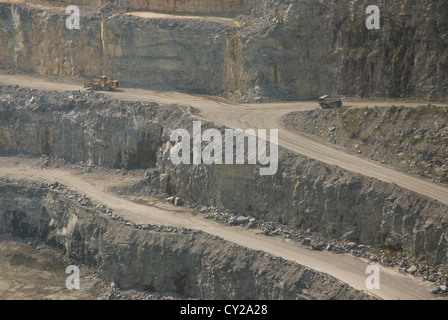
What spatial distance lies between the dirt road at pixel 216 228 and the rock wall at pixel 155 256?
2.72ft

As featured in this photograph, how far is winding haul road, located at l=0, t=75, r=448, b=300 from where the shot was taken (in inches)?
1223

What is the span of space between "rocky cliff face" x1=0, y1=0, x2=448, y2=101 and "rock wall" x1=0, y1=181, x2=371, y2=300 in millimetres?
12025

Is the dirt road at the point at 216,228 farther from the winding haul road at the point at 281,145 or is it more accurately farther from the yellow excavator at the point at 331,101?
the yellow excavator at the point at 331,101

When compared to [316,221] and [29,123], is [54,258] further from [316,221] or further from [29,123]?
[316,221]

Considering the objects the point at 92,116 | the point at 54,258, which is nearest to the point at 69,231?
the point at 54,258

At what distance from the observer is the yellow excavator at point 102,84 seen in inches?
1870

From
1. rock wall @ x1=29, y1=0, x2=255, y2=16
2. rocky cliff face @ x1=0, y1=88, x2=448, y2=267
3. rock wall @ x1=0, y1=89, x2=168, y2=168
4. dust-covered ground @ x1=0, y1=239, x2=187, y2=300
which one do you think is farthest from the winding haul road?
rock wall @ x1=29, y1=0, x2=255, y2=16

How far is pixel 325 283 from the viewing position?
30.4 meters

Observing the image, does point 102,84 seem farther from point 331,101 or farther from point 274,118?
point 331,101

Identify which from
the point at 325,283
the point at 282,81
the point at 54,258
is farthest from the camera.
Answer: the point at 282,81

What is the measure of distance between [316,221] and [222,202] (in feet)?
18.3

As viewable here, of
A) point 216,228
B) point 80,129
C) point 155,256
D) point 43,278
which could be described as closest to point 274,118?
point 216,228

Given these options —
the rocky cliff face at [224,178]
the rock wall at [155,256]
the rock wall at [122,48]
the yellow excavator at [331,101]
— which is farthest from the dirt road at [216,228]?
the yellow excavator at [331,101]

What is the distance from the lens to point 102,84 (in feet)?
156
